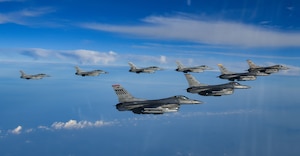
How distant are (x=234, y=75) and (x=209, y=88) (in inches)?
1017

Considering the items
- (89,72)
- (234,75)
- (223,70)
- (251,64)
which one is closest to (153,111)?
(234,75)

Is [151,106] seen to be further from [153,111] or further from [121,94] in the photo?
[121,94]

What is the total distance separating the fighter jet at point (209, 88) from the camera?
76.7 meters

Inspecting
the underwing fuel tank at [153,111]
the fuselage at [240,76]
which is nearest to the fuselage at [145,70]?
the fuselage at [240,76]

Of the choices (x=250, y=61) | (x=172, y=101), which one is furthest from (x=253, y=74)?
(x=172, y=101)

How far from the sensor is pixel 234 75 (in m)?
101

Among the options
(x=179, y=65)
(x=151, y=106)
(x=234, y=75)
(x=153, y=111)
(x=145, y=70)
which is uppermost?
(x=179, y=65)

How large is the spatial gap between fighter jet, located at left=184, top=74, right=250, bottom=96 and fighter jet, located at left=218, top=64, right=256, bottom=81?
1472cm

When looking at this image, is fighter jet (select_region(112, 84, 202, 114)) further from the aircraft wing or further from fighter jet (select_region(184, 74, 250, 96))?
fighter jet (select_region(184, 74, 250, 96))

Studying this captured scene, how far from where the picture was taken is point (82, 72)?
424 ft

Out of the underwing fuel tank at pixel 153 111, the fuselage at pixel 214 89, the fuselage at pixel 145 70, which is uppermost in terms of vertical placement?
the fuselage at pixel 145 70

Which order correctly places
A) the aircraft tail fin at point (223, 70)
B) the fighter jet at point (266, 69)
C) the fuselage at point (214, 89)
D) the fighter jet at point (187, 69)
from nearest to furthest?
1. the fuselage at point (214, 89)
2. the fighter jet at point (266, 69)
3. the aircraft tail fin at point (223, 70)
4. the fighter jet at point (187, 69)

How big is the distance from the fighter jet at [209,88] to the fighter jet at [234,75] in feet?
48.3

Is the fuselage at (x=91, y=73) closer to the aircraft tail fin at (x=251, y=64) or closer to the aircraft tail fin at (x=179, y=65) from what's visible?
the aircraft tail fin at (x=179, y=65)
